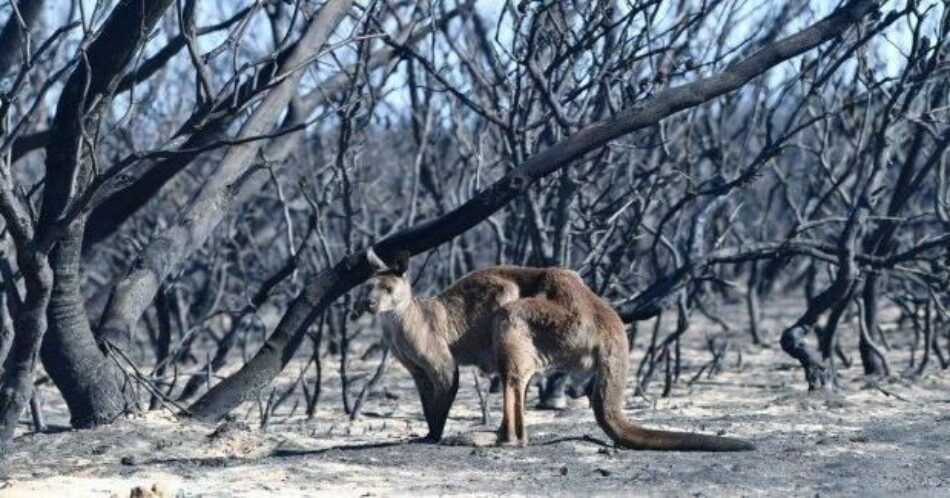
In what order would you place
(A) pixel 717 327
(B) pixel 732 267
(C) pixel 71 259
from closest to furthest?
(C) pixel 71 259
(A) pixel 717 327
(B) pixel 732 267

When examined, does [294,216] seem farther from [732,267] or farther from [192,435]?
[192,435]

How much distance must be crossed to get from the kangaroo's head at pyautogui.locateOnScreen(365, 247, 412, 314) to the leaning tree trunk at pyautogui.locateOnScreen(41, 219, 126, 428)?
1.52m

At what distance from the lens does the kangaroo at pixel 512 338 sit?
7469 mm

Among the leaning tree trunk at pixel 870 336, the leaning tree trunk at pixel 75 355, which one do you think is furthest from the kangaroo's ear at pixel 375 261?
the leaning tree trunk at pixel 870 336

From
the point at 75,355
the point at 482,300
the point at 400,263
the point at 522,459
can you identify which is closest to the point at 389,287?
the point at 400,263

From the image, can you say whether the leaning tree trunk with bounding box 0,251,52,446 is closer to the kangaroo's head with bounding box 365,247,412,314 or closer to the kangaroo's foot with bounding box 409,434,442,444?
the kangaroo's head with bounding box 365,247,412,314

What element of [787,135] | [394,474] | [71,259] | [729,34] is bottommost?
[394,474]

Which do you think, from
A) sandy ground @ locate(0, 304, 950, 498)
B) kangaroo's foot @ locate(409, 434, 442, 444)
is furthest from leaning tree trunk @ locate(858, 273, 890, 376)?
kangaroo's foot @ locate(409, 434, 442, 444)

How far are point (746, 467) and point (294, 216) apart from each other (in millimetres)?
10349

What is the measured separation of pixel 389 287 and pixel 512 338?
768mm

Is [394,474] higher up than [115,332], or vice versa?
[115,332]

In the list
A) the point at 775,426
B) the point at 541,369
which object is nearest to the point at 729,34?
the point at 775,426

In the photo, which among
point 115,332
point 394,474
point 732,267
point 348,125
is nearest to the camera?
point 394,474

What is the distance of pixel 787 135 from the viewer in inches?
349
